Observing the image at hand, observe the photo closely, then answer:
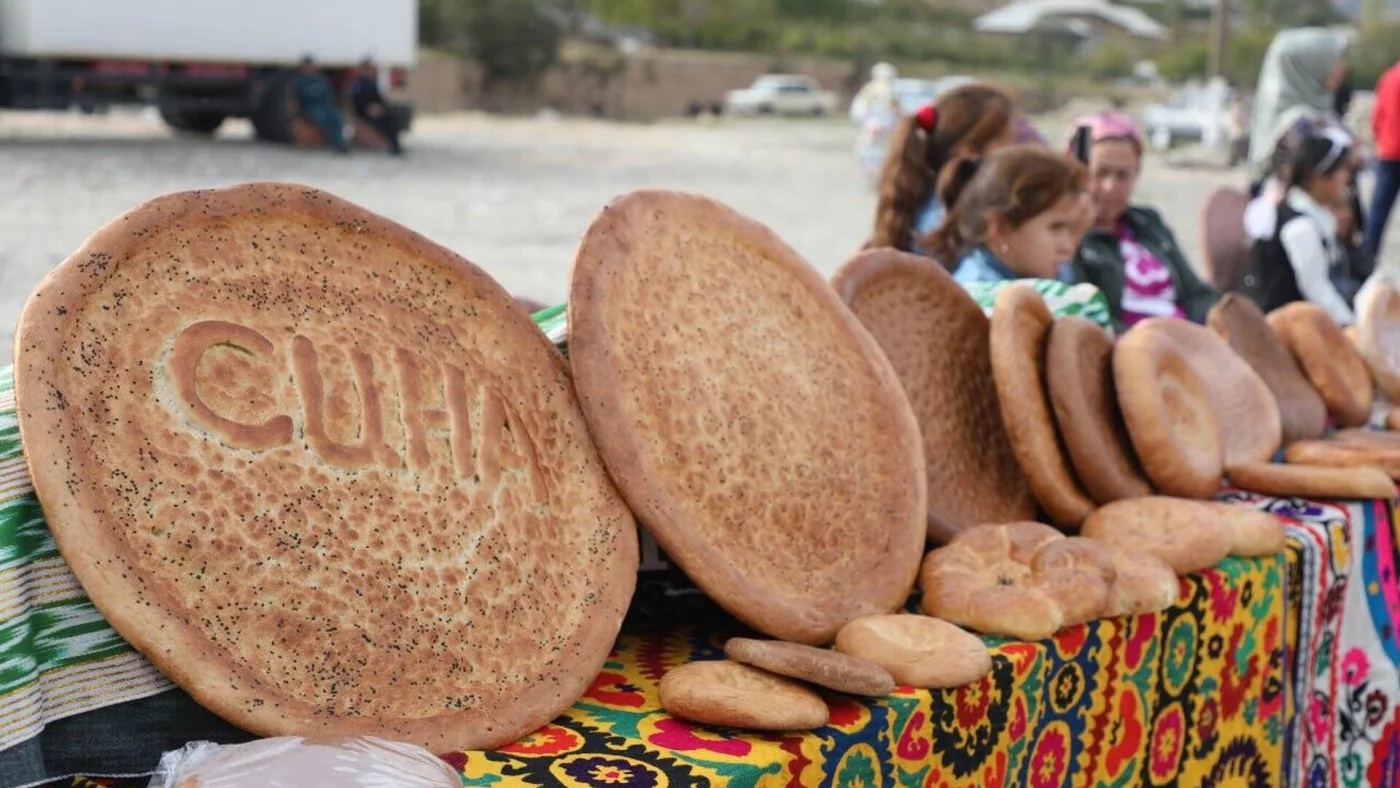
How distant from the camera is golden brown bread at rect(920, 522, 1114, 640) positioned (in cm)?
194

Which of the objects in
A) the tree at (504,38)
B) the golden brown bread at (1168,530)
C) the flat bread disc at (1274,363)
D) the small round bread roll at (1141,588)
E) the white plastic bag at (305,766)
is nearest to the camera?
the white plastic bag at (305,766)

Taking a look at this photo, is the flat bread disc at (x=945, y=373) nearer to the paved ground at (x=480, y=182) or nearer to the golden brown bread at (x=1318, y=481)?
the golden brown bread at (x=1318, y=481)

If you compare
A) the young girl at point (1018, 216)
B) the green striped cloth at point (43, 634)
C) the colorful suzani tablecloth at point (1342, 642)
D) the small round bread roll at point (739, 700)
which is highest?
the young girl at point (1018, 216)

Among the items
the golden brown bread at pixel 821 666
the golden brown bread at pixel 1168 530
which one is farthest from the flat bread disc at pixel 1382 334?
the golden brown bread at pixel 821 666

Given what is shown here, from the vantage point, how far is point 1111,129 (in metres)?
4.41

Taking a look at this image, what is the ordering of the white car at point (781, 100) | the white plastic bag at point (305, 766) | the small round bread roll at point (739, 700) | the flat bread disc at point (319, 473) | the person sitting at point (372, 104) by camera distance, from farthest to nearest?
the white car at point (781, 100) < the person sitting at point (372, 104) < the small round bread roll at point (739, 700) < the flat bread disc at point (319, 473) < the white plastic bag at point (305, 766)

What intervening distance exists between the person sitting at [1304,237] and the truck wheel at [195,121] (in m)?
17.3

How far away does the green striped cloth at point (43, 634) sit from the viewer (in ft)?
4.66

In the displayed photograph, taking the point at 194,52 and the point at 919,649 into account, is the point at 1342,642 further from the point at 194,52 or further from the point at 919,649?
the point at 194,52

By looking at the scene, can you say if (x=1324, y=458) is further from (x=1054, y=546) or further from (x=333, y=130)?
(x=333, y=130)

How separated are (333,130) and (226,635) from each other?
18439mm

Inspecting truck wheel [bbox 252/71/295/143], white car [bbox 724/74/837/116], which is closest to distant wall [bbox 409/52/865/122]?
white car [bbox 724/74/837/116]

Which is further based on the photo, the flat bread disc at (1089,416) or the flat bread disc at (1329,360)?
the flat bread disc at (1329,360)

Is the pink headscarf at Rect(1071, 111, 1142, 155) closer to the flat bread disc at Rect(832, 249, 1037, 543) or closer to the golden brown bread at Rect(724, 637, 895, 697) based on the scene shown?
the flat bread disc at Rect(832, 249, 1037, 543)
